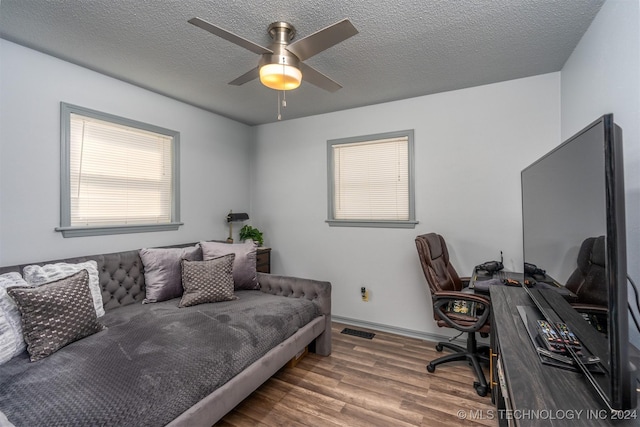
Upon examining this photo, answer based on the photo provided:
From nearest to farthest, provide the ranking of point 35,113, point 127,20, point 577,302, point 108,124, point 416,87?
point 577,302 → point 127,20 → point 35,113 → point 108,124 → point 416,87

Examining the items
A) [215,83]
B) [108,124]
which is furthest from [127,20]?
[108,124]

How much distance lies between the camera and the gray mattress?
1246 mm

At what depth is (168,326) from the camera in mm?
1981

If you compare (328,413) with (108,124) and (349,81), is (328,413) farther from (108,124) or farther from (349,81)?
(108,124)

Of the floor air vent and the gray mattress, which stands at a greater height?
the gray mattress

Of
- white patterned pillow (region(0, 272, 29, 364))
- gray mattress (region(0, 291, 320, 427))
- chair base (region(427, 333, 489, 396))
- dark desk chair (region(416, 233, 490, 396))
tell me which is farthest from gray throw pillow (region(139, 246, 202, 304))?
chair base (region(427, 333, 489, 396))

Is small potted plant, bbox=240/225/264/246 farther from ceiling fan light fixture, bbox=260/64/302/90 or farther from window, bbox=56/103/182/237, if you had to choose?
ceiling fan light fixture, bbox=260/64/302/90

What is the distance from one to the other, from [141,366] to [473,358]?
7.77 feet

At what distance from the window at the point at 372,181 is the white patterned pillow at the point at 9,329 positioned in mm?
2765

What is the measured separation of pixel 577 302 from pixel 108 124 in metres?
3.49

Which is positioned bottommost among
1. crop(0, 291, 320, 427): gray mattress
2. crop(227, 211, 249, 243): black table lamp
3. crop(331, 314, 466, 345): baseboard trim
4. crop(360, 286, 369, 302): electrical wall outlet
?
crop(331, 314, 466, 345): baseboard trim

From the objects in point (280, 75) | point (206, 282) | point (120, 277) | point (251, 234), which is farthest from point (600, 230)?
point (251, 234)

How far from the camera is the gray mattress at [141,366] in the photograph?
125 cm

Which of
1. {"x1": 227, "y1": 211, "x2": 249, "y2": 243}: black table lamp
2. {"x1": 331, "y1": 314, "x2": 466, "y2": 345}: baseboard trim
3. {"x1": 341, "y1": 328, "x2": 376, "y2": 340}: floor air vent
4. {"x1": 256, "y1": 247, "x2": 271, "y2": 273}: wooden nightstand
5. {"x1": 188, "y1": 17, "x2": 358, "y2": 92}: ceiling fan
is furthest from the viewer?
{"x1": 227, "y1": 211, "x2": 249, "y2": 243}: black table lamp
